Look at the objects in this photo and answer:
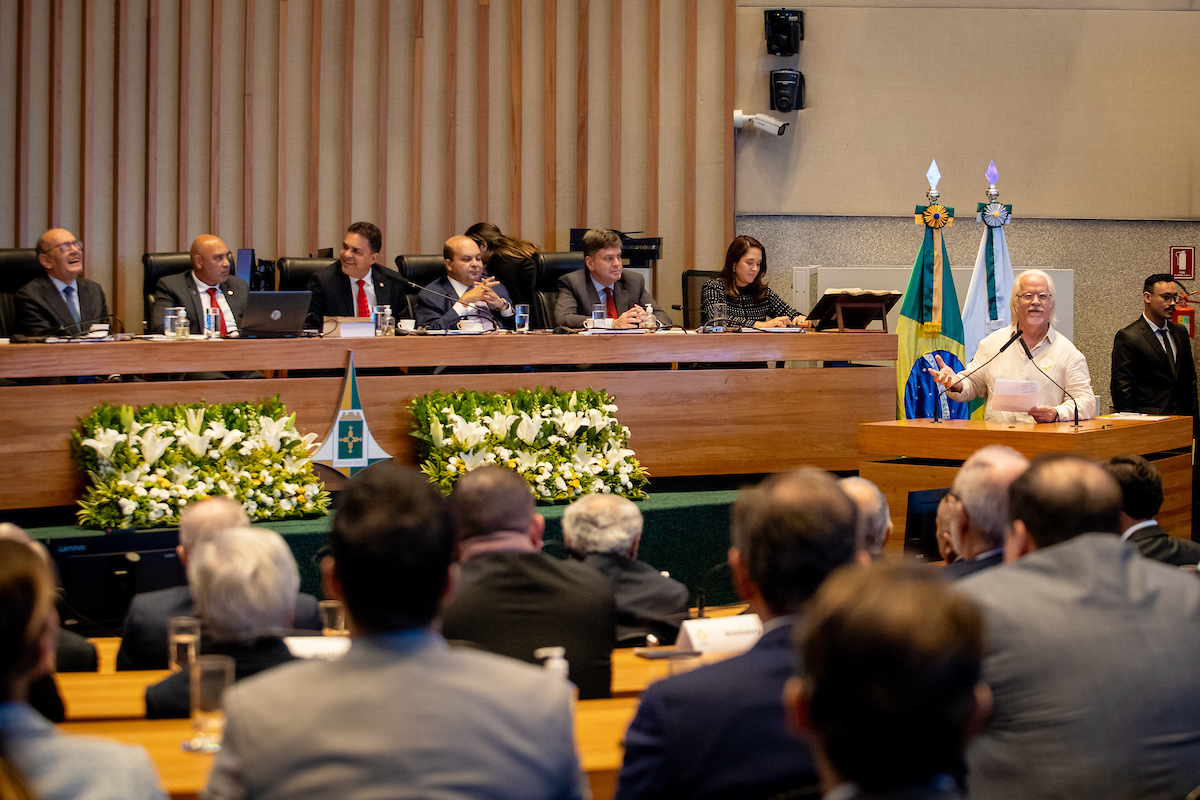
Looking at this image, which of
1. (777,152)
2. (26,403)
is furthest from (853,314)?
(26,403)

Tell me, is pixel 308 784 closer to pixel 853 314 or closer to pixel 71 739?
pixel 71 739

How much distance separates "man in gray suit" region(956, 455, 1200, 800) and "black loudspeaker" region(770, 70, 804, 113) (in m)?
6.15

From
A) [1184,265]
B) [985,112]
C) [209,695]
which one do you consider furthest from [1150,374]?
[209,695]

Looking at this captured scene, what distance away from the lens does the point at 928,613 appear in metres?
1.03

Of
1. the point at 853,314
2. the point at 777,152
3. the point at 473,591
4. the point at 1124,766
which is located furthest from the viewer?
the point at 777,152

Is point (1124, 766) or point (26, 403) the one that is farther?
point (26, 403)

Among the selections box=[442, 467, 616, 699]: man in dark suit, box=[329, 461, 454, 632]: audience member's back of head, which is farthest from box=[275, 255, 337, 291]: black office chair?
box=[329, 461, 454, 632]: audience member's back of head

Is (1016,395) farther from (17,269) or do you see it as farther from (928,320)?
(17,269)

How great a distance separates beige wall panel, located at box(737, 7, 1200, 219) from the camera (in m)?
7.79

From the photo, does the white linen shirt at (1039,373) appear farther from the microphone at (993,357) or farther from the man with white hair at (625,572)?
the man with white hair at (625,572)

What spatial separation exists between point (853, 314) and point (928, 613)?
472cm

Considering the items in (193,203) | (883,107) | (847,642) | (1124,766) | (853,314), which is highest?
(883,107)

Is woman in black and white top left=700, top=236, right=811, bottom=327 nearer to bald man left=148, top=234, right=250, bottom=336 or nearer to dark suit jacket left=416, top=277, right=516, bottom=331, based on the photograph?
dark suit jacket left=416, top=277, right=516, bottom=331

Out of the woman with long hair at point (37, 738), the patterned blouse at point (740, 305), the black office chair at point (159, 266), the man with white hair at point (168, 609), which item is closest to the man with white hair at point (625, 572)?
the man with white hair at point (168, 609)
